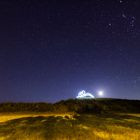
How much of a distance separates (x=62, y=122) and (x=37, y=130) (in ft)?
8.83

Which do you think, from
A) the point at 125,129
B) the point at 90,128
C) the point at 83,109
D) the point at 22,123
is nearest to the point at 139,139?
the point at 125,129

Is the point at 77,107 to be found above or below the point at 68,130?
above

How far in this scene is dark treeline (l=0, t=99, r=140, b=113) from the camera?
1566 inches

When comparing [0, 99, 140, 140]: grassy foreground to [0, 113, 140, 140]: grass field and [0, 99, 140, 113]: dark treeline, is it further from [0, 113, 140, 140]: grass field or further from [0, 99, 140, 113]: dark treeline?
[0, 99, 140, 113]: dark treeline

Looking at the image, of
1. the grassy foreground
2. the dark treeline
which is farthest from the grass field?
the dark treeline

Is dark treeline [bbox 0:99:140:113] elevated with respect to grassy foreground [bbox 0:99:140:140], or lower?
elevated

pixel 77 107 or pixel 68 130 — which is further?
pixel 77 107

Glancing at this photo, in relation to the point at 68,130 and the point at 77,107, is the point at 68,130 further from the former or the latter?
the point at 77,107

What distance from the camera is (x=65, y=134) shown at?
775 inches

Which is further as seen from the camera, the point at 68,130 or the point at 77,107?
the point at 77,107

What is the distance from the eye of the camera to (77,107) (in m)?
41.4

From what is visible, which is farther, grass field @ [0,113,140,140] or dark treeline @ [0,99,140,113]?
dark treeline @ [0,99,140,113]

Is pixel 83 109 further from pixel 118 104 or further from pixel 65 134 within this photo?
pixel 65 134

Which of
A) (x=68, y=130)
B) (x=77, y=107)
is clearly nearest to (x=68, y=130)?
(x=68, y=130)
